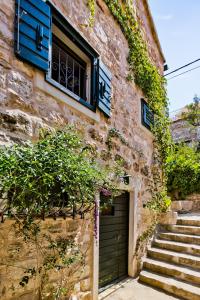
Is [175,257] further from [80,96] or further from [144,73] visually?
[144,73]

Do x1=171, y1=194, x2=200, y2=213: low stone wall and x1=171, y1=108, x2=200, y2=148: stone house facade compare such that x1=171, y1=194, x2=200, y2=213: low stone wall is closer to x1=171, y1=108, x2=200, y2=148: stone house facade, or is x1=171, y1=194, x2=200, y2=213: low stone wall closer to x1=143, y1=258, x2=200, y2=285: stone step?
x1=143, y1=258, x2=200, y2=285: stone step

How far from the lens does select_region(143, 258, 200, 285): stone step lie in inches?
163

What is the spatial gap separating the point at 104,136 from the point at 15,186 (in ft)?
7.38

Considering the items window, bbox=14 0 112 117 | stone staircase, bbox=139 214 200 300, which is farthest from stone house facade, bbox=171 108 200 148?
window, bbox=14 0 112 117

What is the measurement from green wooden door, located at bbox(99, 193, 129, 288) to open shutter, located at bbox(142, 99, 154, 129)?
174cm

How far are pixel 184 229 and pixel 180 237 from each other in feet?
1.07

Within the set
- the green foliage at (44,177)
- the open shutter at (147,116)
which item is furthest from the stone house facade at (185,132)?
the green foliage at (44,177)

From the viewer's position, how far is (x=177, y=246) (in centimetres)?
508

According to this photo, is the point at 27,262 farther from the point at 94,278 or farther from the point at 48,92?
the point at 48,92

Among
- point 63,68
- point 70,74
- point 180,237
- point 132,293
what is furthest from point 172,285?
point 63,68

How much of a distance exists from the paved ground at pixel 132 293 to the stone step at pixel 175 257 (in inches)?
32.3

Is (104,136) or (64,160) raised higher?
(104,136)

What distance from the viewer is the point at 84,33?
3.50 meters

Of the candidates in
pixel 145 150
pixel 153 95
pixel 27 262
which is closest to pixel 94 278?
pixel 27 262
